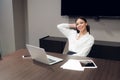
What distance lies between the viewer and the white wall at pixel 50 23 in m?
3.27

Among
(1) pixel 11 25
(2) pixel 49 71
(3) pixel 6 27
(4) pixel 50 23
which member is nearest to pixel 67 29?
(2) pixel 49 71

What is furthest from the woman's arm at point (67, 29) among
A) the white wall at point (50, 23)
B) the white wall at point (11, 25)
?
the white wall at point (11, 25)

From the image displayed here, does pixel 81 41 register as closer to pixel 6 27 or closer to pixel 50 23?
pixel 50 23

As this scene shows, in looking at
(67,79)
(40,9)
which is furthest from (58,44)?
(67,79)

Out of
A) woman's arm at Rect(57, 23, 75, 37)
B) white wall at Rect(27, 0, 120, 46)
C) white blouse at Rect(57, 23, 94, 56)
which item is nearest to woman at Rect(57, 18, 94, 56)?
white blouse at Rect(57, 23, 94, 56)

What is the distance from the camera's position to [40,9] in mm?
3797

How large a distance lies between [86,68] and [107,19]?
6.21 ft

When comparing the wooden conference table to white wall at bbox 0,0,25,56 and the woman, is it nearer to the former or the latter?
the woman

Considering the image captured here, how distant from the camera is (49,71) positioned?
1517 millimetres

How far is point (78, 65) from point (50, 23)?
7.29 feet

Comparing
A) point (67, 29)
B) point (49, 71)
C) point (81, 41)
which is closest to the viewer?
point (49, 71)

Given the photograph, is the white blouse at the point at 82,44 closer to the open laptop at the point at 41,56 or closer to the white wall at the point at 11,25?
the open laptop at the point at 41,56

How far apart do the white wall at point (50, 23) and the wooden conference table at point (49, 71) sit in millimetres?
1620

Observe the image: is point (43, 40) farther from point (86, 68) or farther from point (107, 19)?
point (86, 68)
